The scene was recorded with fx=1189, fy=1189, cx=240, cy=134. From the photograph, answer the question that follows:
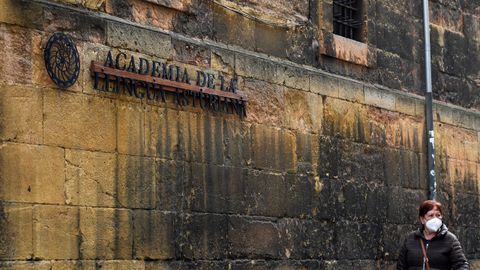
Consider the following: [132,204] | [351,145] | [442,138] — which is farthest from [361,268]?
[132,204]

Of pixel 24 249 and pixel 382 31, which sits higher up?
pixel 382 31

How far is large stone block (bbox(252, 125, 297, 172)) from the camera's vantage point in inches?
471

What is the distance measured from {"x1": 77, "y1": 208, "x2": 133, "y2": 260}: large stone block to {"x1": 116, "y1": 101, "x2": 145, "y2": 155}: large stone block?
0.56 metres

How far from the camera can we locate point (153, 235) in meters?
10.6

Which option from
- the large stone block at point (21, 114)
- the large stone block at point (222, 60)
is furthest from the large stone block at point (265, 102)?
the large stone block at point (21, 114)

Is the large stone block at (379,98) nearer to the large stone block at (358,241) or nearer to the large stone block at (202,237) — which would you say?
the large stone block at (358,241)

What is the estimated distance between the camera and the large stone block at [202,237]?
10.9 metres

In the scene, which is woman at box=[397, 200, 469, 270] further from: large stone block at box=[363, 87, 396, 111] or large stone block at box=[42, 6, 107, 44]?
large stone block at box=[363, 87, 396, 111]

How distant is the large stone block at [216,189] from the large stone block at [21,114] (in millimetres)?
1917

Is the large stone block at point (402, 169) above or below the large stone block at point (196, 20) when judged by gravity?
below

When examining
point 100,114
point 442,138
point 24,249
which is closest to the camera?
point 24,249

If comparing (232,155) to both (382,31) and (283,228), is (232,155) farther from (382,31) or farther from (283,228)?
(382,31)

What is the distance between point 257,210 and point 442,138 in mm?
3888

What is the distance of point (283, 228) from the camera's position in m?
12.2
